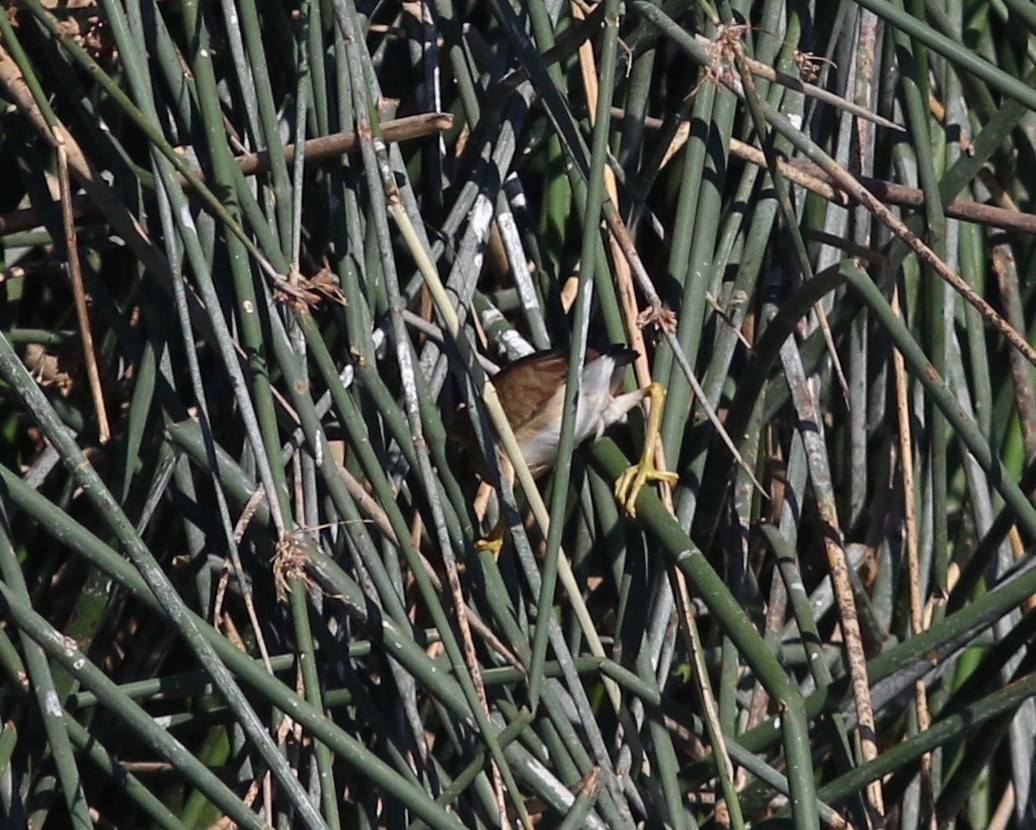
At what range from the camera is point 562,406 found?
5.12 ft

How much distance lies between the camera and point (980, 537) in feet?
5.69

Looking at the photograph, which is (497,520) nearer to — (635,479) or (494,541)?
(494,541)

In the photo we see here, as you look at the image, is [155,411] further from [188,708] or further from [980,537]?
[980,537]

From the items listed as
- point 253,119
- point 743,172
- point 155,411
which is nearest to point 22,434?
point 155,411

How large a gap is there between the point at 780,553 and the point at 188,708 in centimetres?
75

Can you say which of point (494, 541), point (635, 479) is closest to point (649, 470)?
point (635, 479)

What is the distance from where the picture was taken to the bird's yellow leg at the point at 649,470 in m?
1.49

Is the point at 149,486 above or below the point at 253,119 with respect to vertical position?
below

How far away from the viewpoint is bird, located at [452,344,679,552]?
4.94ft

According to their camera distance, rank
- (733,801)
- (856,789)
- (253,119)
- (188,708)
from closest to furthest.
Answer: (733,801), (856,789), (253,119), (188,708)

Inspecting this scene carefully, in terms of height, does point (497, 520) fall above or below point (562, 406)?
below

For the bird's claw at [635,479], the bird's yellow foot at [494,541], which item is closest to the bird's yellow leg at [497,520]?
the bird's yellow foot at [494,541]

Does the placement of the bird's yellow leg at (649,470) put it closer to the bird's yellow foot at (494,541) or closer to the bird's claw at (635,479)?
the bird's claw at (635,479)

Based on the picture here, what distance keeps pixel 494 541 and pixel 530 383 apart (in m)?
0.22
